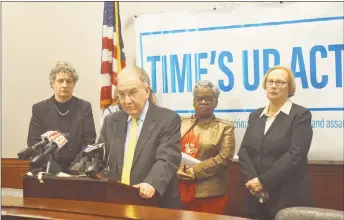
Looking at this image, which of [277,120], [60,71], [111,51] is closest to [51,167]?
[277,120]

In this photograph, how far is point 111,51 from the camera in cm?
417

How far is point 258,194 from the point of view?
3.06m

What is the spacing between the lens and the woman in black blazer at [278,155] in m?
2.98

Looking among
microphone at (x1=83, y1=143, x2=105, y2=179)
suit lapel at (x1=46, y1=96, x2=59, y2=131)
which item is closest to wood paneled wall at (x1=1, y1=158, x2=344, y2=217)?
suit lapel at (x1=46, y1=96, x2=59, y2=131)

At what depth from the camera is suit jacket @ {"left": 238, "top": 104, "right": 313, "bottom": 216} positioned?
2.98 meters

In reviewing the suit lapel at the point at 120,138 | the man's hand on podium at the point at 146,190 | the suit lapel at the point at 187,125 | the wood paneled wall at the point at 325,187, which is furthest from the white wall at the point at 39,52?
the man's hand on podium at the point at 146,190

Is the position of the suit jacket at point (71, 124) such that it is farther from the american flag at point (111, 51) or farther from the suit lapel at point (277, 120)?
the suit lapel at point (277, 120)

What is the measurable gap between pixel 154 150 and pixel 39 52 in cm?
294

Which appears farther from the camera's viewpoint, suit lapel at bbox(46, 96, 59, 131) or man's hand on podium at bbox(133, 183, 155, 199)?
suit lapel at bbox(46, 96, 59, 131)

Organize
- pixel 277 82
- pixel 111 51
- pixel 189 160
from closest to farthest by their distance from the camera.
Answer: pixel 277 82
pixel 189 160
pixel 111 51

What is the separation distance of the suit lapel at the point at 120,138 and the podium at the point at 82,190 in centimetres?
29

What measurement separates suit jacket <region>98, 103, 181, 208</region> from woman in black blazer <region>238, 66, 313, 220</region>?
33.9 inches

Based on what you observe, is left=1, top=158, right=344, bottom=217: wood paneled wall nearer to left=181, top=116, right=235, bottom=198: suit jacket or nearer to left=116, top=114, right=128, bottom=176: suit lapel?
left=181, top=116, right=235, bottom=198: suit jacket

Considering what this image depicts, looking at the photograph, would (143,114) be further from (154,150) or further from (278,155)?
(278,155)
